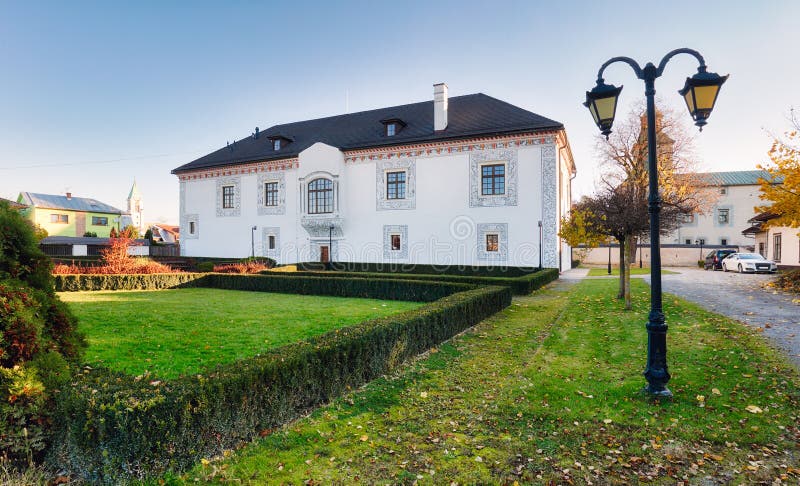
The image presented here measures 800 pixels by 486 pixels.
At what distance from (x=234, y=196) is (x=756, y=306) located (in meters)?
31.1

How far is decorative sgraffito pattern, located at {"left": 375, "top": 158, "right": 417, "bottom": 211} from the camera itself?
1003 inches

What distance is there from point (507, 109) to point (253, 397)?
2375 cm

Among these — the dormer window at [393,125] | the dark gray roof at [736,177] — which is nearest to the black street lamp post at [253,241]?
the dormer window at [393,125]

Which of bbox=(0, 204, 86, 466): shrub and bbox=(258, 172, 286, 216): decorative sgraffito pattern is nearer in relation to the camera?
bbox=(0, 204, 86, 466): shrub

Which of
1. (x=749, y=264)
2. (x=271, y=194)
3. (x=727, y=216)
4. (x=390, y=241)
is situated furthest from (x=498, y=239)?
(x=727, y=216)

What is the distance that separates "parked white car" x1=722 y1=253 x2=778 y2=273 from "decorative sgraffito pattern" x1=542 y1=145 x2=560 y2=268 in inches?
492

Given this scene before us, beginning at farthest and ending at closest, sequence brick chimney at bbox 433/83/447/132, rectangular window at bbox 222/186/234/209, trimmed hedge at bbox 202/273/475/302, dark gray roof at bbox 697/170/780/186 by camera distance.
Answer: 1. dark gray roof at bbox 697/170/780/186
2. rectangular window at bbox 222/186/234/209
3. brick chimney at bbox 433/83/447/132
4. trimmed hedge at bbox 202/273/475/302

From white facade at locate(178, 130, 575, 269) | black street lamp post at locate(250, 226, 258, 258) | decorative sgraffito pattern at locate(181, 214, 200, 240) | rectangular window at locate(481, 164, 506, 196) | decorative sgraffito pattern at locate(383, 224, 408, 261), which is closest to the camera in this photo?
white facade at locate(178, 130, 575, 269)

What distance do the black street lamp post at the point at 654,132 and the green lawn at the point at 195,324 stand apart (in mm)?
5750

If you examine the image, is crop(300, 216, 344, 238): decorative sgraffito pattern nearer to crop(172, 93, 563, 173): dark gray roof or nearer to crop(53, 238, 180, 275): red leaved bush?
crop(172, 93, 563, 173): dark gray roof

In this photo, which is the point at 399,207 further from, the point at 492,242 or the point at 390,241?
the point at 492,242

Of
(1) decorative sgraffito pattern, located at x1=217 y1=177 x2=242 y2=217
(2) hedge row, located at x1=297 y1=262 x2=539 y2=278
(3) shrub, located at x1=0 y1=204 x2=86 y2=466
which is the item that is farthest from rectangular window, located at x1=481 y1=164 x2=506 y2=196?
(3) shrub, located at x1=0 y1=204 x2=86 y2=466

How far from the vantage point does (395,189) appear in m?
26.1

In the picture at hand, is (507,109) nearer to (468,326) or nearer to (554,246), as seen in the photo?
(554,246)
